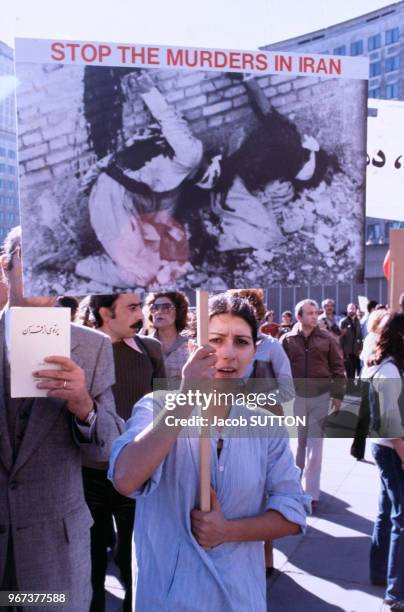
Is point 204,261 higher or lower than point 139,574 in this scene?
higher

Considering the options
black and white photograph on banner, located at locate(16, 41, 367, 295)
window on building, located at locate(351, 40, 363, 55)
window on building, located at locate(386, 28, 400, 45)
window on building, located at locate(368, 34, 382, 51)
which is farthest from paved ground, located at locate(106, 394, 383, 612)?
window on building, located at locate(368, 34, 382, 51)

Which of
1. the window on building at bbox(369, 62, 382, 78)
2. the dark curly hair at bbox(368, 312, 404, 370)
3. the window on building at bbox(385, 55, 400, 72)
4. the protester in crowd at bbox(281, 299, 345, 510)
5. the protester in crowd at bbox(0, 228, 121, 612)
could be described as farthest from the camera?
the window on building at bbox(369, 62, 382, 78)

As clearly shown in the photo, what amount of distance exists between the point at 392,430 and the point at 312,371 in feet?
8.10

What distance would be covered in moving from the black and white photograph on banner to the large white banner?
5.48ft

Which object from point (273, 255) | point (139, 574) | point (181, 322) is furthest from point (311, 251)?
point (181, 322)

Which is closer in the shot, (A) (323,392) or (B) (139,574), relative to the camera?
(B) (139,574)

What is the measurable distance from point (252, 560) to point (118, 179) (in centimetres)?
121

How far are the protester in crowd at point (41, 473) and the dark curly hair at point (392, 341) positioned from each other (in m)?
2.32

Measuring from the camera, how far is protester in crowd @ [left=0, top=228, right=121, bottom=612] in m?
2.26

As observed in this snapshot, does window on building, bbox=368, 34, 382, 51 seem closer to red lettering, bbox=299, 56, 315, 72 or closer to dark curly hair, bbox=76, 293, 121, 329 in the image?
dark curly hair, bbox=76, 293, 121, 329

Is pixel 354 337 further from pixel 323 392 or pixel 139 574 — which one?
pixel 139 574

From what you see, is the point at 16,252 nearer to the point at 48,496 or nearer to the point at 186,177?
the point at 186,177

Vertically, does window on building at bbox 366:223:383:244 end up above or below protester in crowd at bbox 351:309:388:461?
above

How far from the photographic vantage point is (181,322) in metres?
5.05
